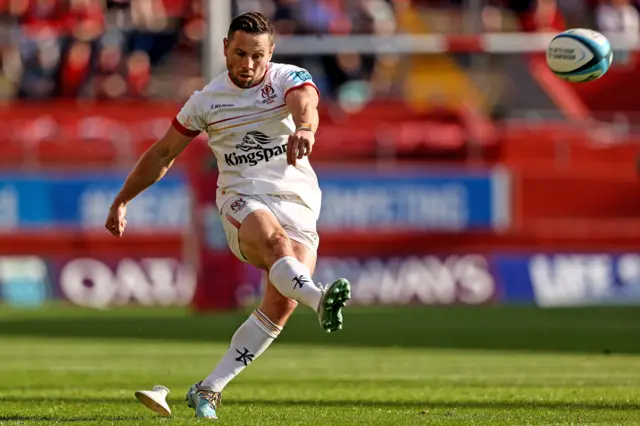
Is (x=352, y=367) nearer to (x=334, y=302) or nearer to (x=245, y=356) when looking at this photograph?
(x=245, y=356)

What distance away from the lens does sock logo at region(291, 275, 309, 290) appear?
25.8 feet

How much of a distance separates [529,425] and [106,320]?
12310 mm

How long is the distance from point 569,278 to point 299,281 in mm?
15370

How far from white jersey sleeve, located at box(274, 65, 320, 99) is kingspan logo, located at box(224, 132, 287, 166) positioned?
316 mm

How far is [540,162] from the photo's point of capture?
79.3ft

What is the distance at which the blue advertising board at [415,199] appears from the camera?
2328 cm

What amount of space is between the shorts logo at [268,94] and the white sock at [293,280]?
1.02 meters

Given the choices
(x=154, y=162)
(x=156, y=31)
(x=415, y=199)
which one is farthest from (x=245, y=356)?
(x=156, y=31)

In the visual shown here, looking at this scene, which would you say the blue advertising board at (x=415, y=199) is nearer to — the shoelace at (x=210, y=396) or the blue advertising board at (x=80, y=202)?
the blue advertising board at (x=80, y=202)

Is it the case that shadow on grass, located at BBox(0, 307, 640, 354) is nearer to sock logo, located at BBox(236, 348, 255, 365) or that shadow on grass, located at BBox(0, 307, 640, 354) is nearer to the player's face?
sock logo, located at BBox(236, 348, 255, 365)

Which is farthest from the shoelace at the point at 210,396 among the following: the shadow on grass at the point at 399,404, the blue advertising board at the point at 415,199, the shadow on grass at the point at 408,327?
the blue advertising board at the point at 415,199

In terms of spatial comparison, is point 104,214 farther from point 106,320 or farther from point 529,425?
point 529,425

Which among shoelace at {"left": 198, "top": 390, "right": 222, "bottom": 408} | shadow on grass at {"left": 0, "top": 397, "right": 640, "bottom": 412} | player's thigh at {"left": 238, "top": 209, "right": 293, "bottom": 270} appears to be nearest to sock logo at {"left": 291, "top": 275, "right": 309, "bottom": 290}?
player's thigh at {"left": 238, "top": 209, "right": 293, "bottom": 270}

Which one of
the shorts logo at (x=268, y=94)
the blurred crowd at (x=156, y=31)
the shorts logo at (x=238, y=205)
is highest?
the blurred crowd at (x=156, y=31)
